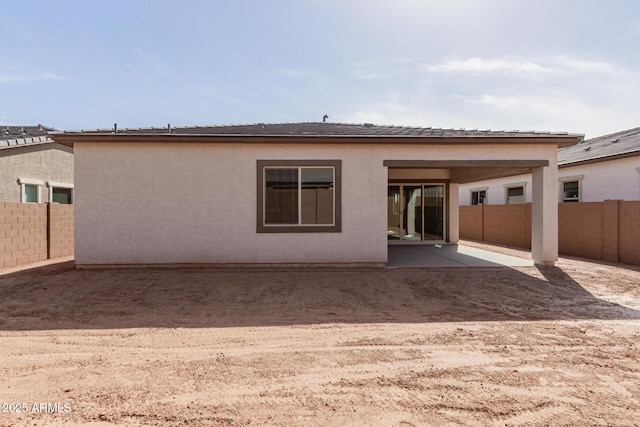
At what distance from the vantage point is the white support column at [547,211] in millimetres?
8508

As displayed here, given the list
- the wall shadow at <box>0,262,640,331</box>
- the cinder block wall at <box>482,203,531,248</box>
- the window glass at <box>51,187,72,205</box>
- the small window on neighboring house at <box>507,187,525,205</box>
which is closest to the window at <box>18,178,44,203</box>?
the window glass at <box>51,187,72,205</box>

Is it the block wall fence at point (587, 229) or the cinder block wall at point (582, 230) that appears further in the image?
the cinder block wall at point (582, 230)

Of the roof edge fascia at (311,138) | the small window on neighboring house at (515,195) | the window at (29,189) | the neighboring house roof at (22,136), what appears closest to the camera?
the roof edge fascia at (311,138)

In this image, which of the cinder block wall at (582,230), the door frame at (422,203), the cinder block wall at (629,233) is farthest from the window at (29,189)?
the cinder block wall at (629,233)

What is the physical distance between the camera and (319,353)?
12.2ft

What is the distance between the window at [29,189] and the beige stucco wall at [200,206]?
658 cm

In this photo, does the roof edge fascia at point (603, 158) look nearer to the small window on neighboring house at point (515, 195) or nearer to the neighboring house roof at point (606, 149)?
the neighboring house roof at point (606, 149)

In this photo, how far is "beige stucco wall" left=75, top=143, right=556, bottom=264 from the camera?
8.14 m

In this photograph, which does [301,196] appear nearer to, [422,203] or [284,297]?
[284,297]

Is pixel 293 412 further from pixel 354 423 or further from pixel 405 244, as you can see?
pixel 405 244

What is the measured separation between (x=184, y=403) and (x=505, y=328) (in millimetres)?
4036

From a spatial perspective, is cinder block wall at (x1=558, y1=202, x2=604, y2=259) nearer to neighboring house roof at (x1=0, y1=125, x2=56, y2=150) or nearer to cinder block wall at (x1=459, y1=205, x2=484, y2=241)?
cinder block wall at (x1=459, y1=205, x2=484, y2=241)

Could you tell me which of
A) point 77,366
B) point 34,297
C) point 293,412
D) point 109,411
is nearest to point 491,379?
point 293,412

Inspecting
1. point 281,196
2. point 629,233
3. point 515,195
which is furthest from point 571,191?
point 281,196
